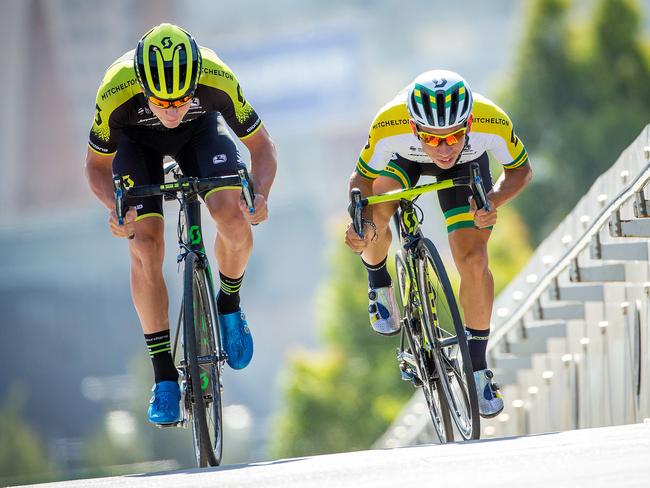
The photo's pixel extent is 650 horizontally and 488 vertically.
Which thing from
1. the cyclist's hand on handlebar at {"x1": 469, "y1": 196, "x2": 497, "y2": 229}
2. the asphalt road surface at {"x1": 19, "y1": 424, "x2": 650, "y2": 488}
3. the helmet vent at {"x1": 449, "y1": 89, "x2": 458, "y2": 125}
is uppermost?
the helmet vent at {"x1": 449, "y1": 89, "x2": 458, "y2": 125}

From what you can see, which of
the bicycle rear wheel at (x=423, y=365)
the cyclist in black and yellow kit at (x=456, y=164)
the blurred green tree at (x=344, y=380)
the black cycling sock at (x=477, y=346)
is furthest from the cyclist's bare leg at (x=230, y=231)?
the blurred green tree at (x=344, y=380)

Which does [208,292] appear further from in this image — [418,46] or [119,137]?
[418,46]

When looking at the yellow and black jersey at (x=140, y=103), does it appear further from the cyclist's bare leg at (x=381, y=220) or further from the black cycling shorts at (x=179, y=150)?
the cyclist's bare leg at (x=381, y=220)

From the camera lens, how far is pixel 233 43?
158 meters

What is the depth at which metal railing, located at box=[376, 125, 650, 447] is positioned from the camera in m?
9.27

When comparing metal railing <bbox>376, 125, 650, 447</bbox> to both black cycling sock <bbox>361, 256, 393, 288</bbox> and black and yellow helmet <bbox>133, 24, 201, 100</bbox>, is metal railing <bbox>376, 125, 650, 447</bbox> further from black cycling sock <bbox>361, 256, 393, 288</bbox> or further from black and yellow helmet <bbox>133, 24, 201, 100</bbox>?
black and yellow helmet <bbox>133, 24, 201, 100</bbox>

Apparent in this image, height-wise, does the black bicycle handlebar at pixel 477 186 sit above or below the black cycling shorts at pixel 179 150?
below

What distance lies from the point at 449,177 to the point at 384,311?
99 centimetres

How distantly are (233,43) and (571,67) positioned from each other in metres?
110

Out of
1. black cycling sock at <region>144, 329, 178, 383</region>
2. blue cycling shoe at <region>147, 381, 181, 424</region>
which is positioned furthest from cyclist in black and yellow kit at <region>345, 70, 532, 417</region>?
blue cycling shoe at <region>147, 381, 181, 424</region>

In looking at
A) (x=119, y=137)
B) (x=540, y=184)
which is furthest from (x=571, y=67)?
(x=119, y=137)

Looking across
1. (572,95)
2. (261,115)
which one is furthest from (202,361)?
(261,115)

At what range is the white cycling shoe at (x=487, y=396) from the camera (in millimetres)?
7715

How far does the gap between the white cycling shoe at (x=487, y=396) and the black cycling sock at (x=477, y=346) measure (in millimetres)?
116
